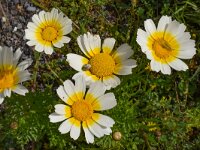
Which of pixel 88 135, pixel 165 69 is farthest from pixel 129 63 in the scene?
pixel 88 135

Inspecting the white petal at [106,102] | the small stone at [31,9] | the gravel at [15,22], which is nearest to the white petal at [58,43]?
the white petal at [106,102]

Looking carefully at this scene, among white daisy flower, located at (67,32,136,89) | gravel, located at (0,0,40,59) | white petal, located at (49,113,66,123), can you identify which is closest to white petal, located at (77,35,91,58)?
white daisy flower, located at (67,32,136,89)

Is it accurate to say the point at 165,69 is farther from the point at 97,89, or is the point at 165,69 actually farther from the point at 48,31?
the point at 48,31

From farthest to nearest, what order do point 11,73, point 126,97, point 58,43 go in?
point 126,97
point 58,43
point 11,73

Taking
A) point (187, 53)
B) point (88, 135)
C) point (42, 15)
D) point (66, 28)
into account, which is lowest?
point (88, 135)

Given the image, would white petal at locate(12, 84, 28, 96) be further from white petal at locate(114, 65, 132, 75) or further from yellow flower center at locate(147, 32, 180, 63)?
yellow flower center at locate(147, 32, 180, 63)

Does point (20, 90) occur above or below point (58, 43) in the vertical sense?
below

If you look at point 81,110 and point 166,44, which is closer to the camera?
point 81,110
